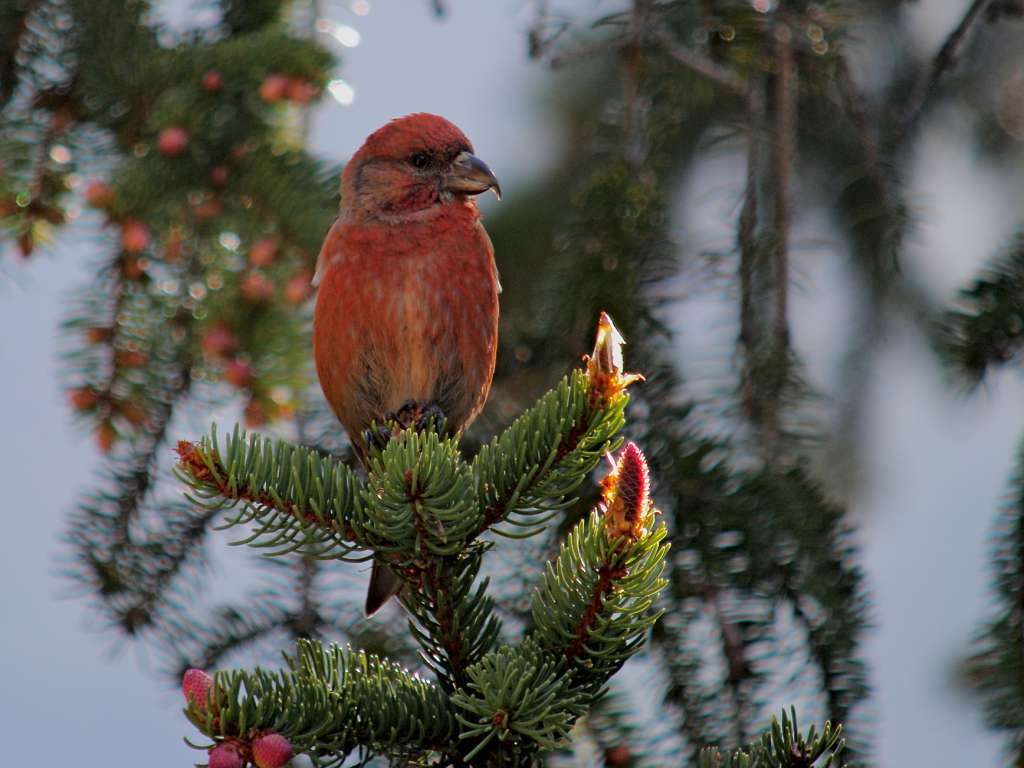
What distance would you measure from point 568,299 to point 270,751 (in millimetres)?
1379

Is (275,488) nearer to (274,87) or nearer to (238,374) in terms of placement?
(238,374)

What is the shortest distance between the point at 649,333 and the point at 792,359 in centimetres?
31

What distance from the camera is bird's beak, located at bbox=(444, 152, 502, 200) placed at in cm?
290

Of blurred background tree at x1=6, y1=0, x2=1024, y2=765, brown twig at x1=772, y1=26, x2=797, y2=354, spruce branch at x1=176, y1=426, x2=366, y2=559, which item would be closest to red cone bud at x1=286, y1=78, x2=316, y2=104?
blurred background tree at x1=6, y1=0, x2=1024, y2=765

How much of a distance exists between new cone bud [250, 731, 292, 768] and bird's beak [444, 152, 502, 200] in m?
1.69

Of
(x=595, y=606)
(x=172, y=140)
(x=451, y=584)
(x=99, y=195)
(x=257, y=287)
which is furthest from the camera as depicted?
(x=257, y=287)

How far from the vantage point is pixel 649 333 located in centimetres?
260

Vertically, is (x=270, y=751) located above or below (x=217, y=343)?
below

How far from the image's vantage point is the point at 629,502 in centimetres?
149

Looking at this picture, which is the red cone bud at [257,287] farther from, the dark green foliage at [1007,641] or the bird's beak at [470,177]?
the dark green foliage at [1007,641]

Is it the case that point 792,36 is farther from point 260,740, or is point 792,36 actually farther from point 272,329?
point 260,740

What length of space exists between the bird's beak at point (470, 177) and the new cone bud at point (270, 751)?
1690 mm

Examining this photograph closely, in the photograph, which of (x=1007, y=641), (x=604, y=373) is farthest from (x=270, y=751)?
(x=1007, y=641)

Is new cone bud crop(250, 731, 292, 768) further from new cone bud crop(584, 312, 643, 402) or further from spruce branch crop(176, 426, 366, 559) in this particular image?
new cone bud crop(584, 312, 643, 402)
